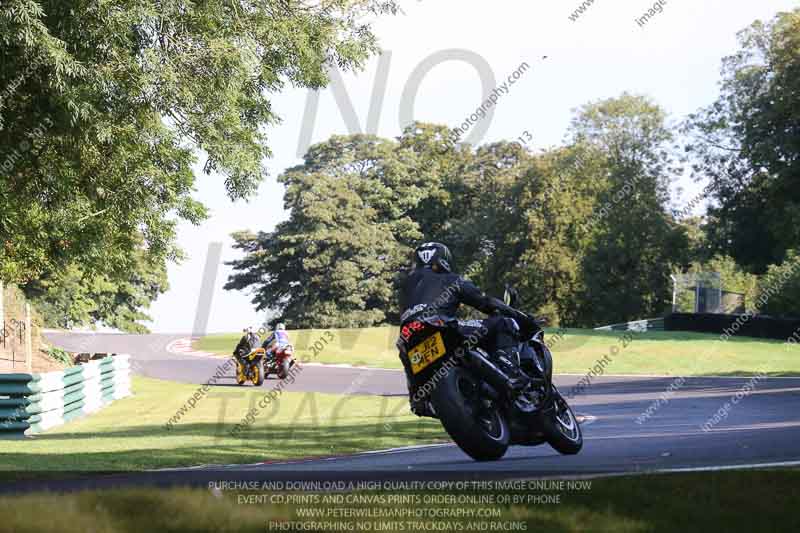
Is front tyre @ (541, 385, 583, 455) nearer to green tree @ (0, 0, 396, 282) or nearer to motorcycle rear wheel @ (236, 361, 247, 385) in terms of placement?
green tree @ (0, 0, 396, 282)

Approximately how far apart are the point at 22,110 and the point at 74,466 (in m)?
5.87

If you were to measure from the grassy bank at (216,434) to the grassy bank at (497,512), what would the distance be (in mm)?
5745

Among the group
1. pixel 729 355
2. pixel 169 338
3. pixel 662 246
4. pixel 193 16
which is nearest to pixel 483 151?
pixel 662 246

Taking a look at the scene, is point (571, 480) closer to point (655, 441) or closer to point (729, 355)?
point (655, 441)

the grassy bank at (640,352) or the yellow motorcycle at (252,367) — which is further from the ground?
the yellow motorcycle at (252,367)

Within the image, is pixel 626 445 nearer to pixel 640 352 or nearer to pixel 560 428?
pixel 560 428

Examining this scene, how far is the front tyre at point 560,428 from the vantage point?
9648 mm

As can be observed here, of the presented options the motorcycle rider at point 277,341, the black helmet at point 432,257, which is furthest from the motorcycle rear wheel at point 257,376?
the black helmet at point 432,257

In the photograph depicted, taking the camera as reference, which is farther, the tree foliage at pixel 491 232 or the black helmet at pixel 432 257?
the tree foliage at pixel 491 232

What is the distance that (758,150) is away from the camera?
52.5 m

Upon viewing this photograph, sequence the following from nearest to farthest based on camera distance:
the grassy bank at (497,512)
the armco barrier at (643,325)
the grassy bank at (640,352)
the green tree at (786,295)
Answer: the grassy bank at (497,512)
the grassy bank at (640,352)
the green tree at (786,295)
the armco barrier at (643,325)

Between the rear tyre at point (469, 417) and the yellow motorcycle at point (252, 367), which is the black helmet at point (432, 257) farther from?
the yellow motorcycle at point (252, 367)

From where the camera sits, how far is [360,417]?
21.1 meters

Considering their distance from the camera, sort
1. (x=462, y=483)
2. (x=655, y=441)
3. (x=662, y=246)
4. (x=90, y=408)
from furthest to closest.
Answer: (x=662, y=246), (x=90, y=408), (x=655, y=441), (x=462, y=483)
